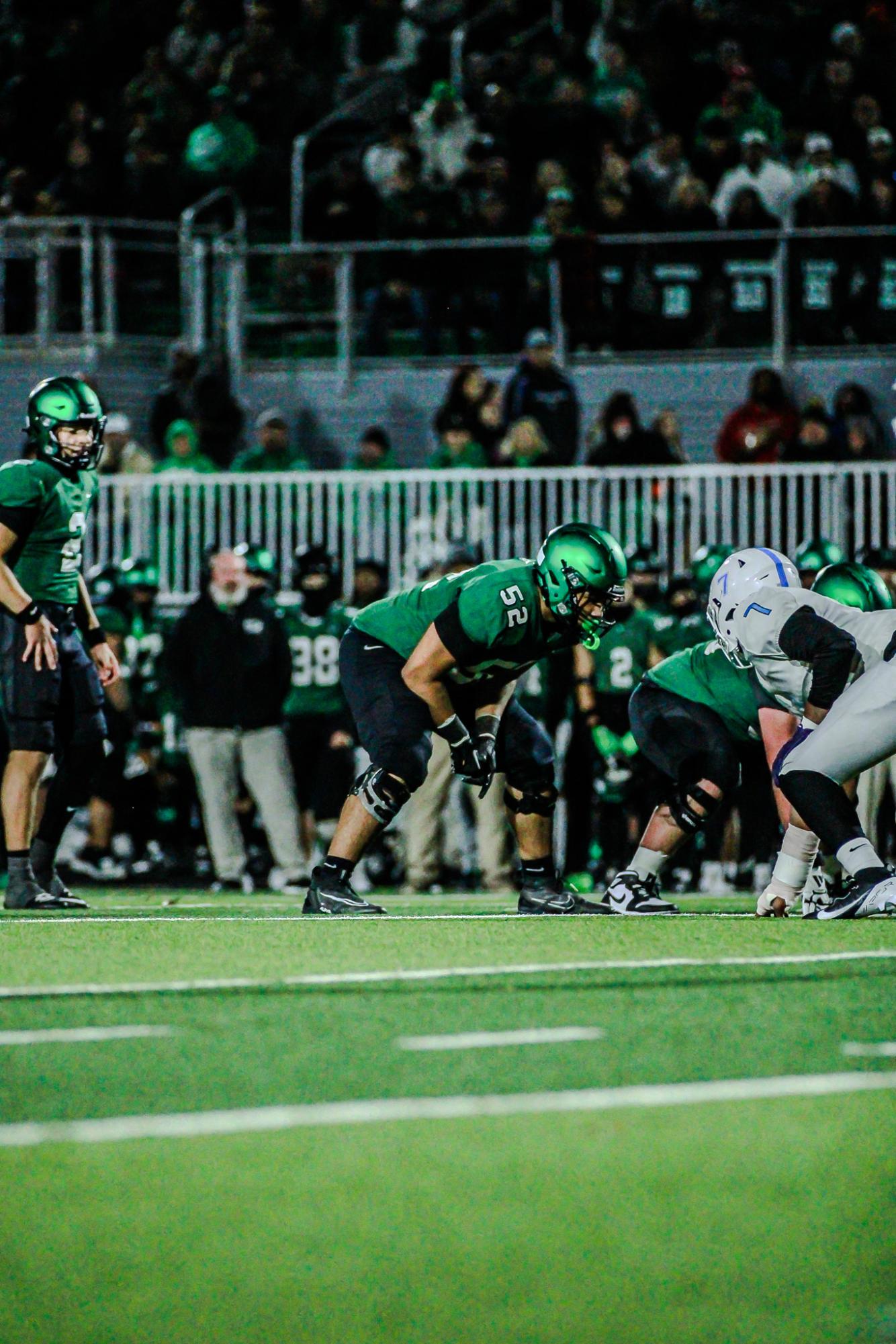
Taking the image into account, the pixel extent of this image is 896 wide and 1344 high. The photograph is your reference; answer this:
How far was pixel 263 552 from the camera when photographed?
14094 mm

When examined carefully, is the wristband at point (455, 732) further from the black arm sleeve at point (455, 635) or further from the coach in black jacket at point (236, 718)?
the coach in black jacket at point (236, 718)

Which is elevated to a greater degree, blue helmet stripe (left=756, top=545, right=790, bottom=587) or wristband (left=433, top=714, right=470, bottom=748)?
blue helmet stripe (left=756, top=545, right=790, bottom=587)

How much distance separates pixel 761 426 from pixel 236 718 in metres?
4.25

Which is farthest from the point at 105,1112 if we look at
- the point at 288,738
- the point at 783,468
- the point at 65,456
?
the point at 783,468

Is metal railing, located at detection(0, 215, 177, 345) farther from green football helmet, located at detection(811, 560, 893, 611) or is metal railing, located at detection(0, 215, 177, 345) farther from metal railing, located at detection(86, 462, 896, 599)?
green football helmet, located at detection(811, 560, 893, 611)

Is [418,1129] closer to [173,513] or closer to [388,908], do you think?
[388,908]

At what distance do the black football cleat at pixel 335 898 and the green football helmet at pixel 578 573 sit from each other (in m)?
1.42

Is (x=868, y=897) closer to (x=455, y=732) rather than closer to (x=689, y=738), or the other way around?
(x=455, y=732)

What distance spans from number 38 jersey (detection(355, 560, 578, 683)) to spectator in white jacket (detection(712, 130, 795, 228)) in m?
8.37

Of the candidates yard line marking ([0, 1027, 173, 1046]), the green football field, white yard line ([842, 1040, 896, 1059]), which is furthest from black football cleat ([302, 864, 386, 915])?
white yard line ([842, 1040, 896, 1059])

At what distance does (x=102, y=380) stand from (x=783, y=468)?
5971 mm

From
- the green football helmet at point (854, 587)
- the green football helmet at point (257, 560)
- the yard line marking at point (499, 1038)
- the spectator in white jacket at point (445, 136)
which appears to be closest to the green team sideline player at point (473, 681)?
the green football helmet at point (854, 587)

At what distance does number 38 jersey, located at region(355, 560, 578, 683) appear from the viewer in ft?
27.3

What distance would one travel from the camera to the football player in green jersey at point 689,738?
30.7 ft
